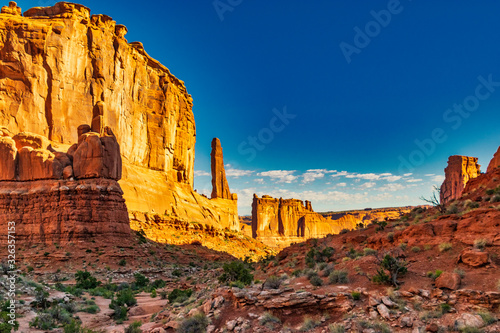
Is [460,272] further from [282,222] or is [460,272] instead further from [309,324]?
[282,222]

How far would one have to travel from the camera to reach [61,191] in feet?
99.1

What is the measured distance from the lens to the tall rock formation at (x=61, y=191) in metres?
29.5

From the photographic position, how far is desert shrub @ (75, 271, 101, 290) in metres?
21.2

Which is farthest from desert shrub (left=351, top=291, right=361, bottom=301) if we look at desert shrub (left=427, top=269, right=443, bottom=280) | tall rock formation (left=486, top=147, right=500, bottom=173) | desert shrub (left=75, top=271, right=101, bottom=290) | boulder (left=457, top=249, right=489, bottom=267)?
tall rock formation (left=486, top=147, right=500, bottom=173)

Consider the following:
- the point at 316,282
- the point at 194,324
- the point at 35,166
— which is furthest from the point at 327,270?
the point at 35,166

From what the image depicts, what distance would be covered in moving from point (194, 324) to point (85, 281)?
15.6 metres

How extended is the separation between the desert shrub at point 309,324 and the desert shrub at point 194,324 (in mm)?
3041

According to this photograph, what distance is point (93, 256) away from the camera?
91.6 ft

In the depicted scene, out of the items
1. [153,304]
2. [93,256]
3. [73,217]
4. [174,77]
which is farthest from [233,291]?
[174,77]

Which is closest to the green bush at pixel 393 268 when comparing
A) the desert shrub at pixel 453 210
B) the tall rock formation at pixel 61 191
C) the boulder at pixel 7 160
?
the desert shrub at pixel 453 210

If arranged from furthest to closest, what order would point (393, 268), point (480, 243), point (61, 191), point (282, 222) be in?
point (282, 222) < point (61, 191) < point (480, 243) < point (393, 268)

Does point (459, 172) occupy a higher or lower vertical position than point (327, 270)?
higher

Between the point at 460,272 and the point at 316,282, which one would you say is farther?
the point at 316,282

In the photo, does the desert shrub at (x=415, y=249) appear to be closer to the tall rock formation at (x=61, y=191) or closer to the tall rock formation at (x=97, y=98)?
the tall rock formation at (x=61, y=191)
